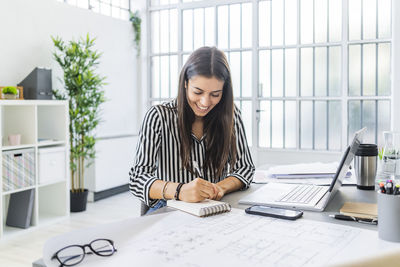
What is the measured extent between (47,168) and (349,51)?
11.5 ft

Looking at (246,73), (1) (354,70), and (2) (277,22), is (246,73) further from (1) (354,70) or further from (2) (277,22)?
(1) (354,70)

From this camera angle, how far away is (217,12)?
17.1 ft

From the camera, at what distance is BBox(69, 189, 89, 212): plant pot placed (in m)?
4.11

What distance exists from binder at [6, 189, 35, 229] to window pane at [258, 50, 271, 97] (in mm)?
2930

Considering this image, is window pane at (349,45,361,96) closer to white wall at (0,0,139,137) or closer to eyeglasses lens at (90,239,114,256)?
white wall at (0,0,139,137)

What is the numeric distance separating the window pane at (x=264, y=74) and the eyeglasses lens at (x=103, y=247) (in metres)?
4.21

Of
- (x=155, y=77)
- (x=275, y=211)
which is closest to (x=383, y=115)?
(x=155, y=77)

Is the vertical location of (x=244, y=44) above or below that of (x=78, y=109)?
above

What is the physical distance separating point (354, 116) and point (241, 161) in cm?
321

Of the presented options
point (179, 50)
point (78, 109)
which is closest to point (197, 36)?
point (179, 50)

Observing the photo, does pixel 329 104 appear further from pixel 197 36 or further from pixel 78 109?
pixel 78 109

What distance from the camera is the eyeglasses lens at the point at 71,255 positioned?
33.9 inches

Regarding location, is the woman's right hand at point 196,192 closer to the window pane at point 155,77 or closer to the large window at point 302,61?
the large window at point 302,61

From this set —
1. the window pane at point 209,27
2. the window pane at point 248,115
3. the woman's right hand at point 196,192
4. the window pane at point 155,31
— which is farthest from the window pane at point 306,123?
the woman's right hand at point 196,192
